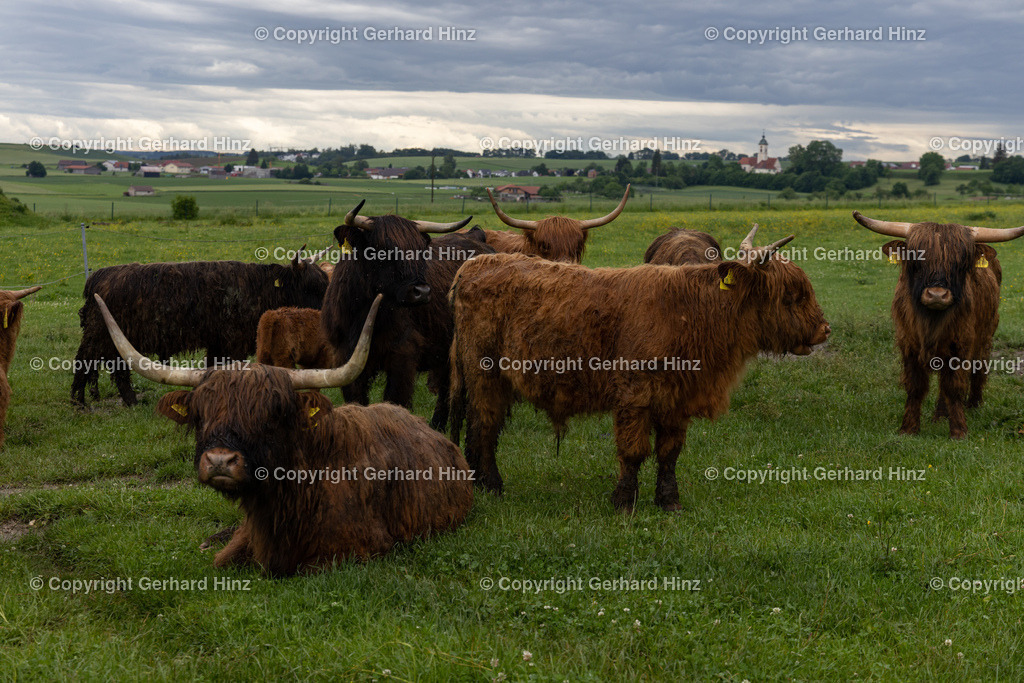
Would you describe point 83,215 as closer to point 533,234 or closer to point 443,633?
point 533,234

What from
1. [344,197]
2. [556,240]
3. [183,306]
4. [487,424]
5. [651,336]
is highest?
[344,197]

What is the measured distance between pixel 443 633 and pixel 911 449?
5522 millimetres

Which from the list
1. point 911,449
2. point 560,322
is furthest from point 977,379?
point 560,322

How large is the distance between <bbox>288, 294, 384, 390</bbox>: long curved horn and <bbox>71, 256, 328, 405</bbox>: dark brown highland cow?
637cm

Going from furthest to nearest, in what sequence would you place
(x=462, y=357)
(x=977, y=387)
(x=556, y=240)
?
(x=556, y=240) < (x=977, y=387) < (x=462, y=357)

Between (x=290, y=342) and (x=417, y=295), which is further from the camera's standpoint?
(x=290, y=342)

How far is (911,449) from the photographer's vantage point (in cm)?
810

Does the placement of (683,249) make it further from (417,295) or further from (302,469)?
(302,469)

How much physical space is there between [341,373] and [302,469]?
0.64 meters

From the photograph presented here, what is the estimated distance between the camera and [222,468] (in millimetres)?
4707

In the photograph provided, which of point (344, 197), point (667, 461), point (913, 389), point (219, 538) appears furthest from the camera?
point (344, 197)

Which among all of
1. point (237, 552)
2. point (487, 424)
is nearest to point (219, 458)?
point (237, 552)

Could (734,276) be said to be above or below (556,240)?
below

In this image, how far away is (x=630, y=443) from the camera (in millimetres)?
6379
